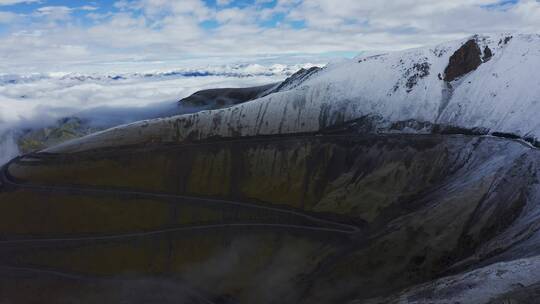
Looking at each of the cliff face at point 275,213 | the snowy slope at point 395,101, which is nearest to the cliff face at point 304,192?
the cliff face at point 275,213

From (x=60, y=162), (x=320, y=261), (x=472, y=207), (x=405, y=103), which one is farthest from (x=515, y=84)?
(x=60, y=162)

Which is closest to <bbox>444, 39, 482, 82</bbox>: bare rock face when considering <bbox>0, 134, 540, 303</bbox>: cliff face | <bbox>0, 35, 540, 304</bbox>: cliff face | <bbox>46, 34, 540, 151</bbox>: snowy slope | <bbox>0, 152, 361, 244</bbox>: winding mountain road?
<bbox>0, 35, 540, 304</bbox>: cliff face

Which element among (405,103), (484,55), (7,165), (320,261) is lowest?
(320,261)

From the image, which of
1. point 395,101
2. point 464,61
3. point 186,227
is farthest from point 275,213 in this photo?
point 464,61

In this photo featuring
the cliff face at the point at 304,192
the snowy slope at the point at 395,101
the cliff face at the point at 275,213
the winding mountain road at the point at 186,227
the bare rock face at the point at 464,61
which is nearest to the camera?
the cliff face at the point at 275,213

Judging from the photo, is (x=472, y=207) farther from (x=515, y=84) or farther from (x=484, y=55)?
(x=484, y=55)

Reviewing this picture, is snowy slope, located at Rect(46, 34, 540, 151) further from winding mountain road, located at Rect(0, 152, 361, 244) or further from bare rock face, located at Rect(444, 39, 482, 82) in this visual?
winding mountain road, located at Rect(0, 152, 361, 244)

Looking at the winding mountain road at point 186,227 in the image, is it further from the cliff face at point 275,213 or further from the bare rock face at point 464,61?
the bare rock face at point 464,61
